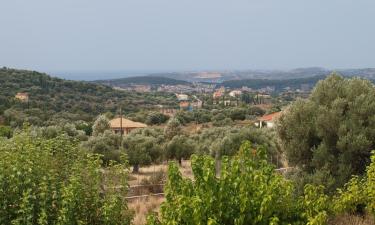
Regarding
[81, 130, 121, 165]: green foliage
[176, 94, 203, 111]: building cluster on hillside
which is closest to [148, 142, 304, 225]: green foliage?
[81, 130, 121, 165]: green foliage

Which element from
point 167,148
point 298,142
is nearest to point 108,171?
point 298,142

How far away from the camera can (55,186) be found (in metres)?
7.29

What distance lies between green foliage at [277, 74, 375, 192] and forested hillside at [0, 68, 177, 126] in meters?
42.6

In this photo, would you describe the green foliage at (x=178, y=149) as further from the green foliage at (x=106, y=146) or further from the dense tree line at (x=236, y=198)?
the dense tree line at (x=236, y=198)

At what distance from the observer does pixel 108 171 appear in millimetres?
8367

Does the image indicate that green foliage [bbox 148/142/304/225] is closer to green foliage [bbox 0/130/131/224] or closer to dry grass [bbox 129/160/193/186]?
green foliage [bbox 0/130/131/224]

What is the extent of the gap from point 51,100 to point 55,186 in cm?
6933

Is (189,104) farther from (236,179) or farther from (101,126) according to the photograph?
(236,179)

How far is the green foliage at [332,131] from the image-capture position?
9.97m

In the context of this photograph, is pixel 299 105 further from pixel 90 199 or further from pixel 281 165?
pixel 281 165

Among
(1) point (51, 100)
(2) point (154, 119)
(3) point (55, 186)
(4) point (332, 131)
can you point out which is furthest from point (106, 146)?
(1) point (51, 100)

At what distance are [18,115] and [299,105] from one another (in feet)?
157

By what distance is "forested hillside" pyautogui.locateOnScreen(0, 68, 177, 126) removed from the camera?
5784 centimetres

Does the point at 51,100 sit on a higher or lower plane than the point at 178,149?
lower
